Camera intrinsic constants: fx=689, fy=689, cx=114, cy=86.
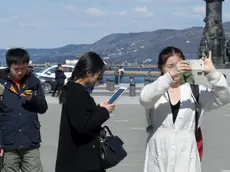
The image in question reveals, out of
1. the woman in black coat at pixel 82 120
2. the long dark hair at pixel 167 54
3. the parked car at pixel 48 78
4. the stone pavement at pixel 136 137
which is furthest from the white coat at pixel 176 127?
the parked car at pixel 48 78

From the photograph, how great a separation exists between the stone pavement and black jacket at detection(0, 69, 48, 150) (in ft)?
11.6

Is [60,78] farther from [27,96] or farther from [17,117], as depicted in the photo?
[27,96]

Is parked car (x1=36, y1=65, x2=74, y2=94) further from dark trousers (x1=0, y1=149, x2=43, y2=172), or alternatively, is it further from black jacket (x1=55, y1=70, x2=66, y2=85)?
dark trousers (x1=0, y1=149, x2=43, y2=172)

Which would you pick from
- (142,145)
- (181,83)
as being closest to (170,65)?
(181,83)

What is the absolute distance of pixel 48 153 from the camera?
36.0ft

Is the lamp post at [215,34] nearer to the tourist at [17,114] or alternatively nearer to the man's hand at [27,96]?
the tourist at [17,114]

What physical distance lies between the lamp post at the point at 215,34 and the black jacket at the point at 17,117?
28.3 metres

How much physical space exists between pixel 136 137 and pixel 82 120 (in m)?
8.47

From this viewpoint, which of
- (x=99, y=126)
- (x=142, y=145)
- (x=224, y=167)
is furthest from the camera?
(x=142, y=145)

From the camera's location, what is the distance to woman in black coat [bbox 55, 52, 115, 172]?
15.3 ft

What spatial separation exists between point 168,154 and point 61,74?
74.7 feet

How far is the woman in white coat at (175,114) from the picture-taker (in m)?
4.80

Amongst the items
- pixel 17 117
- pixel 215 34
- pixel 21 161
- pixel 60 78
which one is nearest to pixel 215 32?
pixel 215 34

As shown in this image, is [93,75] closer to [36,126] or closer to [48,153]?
[36,126]
